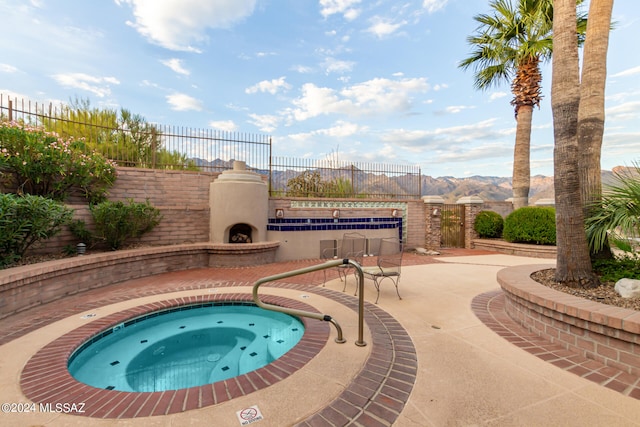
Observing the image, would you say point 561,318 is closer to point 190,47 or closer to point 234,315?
point 234,315

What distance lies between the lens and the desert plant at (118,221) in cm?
605

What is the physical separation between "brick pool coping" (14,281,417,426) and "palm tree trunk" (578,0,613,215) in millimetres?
3732

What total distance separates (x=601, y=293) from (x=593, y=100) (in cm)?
300

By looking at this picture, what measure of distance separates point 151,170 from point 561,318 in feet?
30.5

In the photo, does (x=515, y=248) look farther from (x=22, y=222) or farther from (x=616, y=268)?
(x=22, y=222)

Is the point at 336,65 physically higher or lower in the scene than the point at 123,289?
higher

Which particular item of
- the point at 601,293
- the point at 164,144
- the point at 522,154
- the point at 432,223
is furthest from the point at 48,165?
the point at 522,154

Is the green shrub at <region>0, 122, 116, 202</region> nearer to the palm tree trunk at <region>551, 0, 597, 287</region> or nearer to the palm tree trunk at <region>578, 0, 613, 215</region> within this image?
the palm tree trunk at <region>551, 0, 597, 287</region>

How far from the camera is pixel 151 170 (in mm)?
7758

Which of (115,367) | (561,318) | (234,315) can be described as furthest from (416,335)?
(115,367)

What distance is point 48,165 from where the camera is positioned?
581 cm

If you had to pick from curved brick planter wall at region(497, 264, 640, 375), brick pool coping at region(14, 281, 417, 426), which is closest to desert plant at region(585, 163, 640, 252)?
curved brick planter wall at region(497, 264, 640, 375)

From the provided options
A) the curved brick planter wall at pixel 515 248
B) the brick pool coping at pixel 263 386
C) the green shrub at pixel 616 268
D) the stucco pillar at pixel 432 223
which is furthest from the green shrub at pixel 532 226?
the brick pool coping at pixel 263 386

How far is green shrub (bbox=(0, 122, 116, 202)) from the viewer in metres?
5.45
